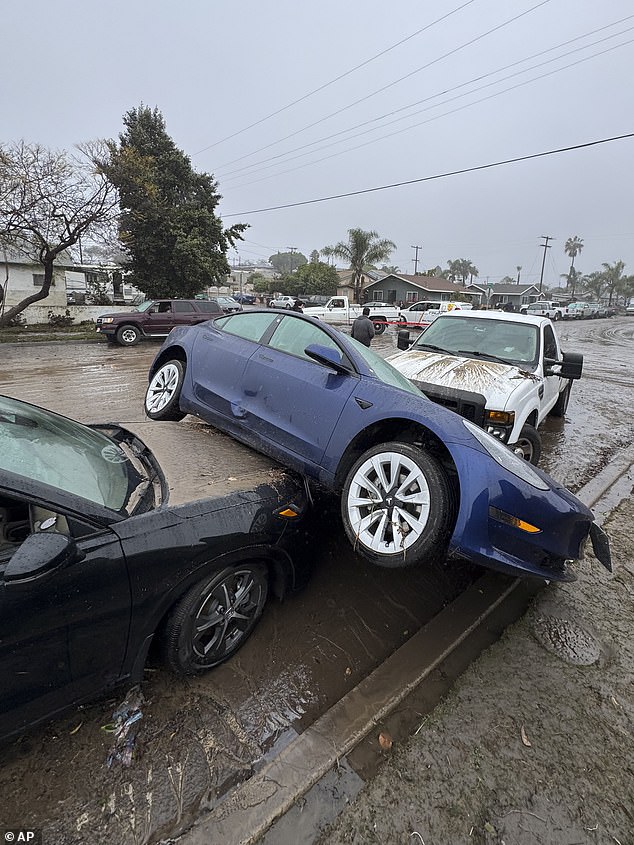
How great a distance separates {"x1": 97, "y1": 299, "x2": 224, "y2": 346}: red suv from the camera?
1661cm

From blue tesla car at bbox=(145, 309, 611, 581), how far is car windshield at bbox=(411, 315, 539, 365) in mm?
2471

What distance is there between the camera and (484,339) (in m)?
5.93

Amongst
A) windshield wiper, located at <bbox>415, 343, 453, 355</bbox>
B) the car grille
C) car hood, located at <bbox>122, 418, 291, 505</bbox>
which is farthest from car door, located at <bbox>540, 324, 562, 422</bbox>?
car hood, located at <bbox>122, 418, 291, 505</bbox>

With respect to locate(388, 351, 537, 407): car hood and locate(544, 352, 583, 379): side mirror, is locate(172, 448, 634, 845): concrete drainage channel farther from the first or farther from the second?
locate(544, 352, 583, 379): side mirror

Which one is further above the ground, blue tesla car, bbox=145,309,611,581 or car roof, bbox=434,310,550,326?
car roof, bbox=434,310,550,326

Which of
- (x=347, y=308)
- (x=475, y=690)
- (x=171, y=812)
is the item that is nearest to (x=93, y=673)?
(x=171, y=812)

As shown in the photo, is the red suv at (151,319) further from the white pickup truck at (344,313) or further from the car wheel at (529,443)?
the car wheel at (529,443)

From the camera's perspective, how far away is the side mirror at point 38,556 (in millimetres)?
1578

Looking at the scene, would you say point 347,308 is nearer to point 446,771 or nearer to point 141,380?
point 141,380

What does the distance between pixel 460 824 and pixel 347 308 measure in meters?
26.4

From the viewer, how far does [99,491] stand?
2.15 m

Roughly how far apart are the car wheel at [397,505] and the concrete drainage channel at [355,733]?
60 centimetres

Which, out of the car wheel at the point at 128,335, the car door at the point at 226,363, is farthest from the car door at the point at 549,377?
the car wheel at the point at 128,335

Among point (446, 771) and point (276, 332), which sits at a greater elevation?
point (276, 332)
